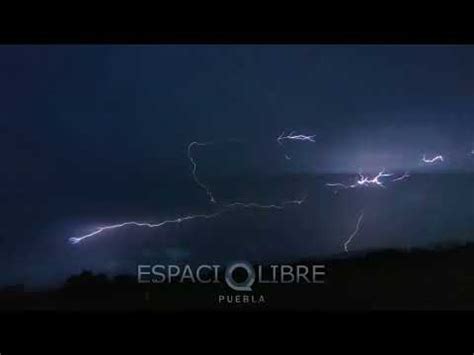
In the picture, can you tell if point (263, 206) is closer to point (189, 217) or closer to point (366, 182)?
point (189, 217)

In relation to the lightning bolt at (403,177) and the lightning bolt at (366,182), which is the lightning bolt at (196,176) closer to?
the lightning bolt at (366,182)

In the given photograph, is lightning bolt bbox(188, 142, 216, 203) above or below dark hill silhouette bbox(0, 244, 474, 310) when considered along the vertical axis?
above

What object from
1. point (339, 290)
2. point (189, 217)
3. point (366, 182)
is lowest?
point (339, 290)

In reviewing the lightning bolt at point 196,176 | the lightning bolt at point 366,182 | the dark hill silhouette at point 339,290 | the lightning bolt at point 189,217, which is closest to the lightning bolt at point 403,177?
the lightning bolt at point 366,182

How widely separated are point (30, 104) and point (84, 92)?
0.77ft

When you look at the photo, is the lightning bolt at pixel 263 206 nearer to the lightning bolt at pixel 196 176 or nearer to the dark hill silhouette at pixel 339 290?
the lightning bolt at pixel 196 176

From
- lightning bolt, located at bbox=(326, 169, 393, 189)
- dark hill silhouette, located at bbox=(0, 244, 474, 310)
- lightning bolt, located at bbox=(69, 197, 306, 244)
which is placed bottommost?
dark hill silhouette, located at bbox=(0, 244, 474, 310)

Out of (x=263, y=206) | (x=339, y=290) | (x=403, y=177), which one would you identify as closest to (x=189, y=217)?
(x=263, y=206)

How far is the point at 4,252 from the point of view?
2.54 m

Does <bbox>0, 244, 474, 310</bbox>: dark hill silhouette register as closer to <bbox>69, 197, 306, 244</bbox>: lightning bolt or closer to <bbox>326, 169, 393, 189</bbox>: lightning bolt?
<bbox>69, 197, 306, 244</bbox>: lightning bolt

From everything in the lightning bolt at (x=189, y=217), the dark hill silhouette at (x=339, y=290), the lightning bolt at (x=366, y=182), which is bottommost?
the dark hill silhouette at (x=339, y=290)

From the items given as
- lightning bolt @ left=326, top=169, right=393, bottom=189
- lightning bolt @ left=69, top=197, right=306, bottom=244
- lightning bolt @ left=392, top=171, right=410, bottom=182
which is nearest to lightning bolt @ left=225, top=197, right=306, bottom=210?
lightning bolt @ left=69, top=197, right=306, bottom=244

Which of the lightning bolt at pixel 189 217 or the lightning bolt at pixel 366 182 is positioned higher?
the lightning bolt at pixel 366 182
